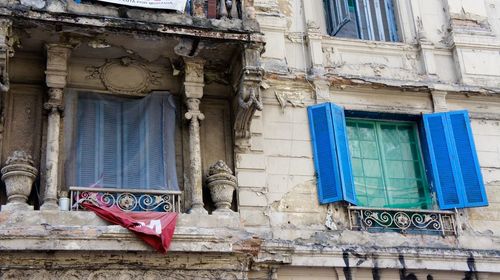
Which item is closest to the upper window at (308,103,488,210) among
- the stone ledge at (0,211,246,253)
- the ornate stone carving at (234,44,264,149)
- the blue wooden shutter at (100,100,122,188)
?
the ornate stone carving at (234,44,264,149)

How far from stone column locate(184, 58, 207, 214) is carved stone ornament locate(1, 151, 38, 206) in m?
1.94

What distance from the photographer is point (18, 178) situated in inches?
342

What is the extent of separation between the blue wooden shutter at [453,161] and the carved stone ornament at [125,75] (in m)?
3.96

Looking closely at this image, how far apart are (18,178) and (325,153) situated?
12.9ft

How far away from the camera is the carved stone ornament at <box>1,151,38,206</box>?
341 inches

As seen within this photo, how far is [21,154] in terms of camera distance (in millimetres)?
8820

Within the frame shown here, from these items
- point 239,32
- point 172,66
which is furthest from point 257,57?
point 172,66

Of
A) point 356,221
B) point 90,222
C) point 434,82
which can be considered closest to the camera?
point 90,222

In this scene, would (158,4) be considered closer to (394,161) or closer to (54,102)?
(54,102)

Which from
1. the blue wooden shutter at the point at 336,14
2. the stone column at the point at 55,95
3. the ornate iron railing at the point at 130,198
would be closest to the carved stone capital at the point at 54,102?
the stone column at the point at 55,95

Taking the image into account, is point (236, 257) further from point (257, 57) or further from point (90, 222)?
point (257, 57)

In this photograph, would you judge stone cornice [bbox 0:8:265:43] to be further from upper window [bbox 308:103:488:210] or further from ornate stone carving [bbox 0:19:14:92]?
upper window [bbox 308:103:488:210]

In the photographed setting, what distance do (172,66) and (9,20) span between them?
223cm

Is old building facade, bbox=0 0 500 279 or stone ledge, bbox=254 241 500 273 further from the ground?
old building facade, bbox=0 0 500 279
